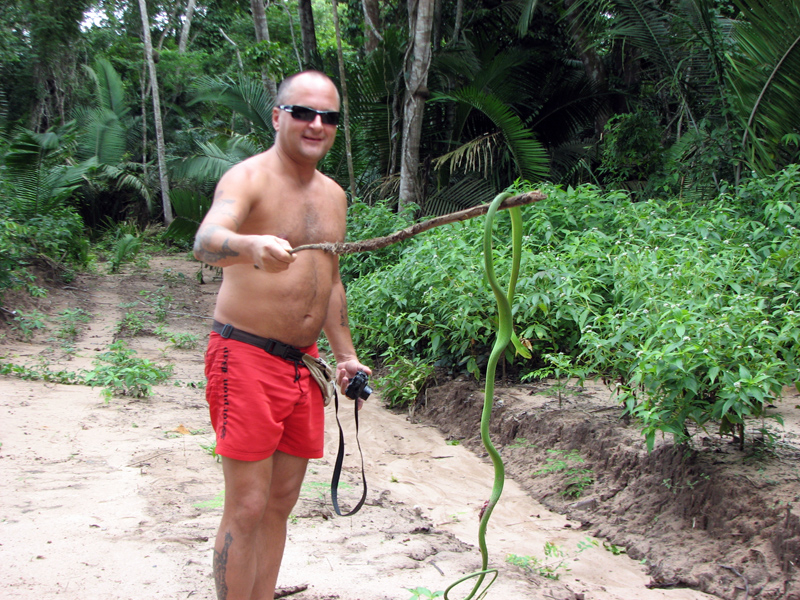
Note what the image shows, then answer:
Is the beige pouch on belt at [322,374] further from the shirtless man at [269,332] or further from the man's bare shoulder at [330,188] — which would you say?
the man's bare shoulder at [330,188]

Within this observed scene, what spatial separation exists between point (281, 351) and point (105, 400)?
3109 mm

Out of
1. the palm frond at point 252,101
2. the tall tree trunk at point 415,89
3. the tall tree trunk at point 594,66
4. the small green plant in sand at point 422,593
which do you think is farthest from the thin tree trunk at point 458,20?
the small green plant in sand at point 422,593

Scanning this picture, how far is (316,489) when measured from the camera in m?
3.43

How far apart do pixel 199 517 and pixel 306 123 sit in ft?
6.28

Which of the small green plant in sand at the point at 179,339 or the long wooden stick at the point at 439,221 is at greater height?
the long wooden stick at the point at 439,221

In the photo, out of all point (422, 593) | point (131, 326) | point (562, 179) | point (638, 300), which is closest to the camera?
point (422, 593)

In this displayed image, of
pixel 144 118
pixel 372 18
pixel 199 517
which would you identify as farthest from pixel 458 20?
pixel 144 118

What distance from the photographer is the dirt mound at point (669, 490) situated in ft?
8.79

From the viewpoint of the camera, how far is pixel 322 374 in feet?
7.02

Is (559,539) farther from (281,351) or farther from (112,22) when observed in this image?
(112,22)

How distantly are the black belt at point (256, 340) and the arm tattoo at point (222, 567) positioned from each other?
0.54 meters

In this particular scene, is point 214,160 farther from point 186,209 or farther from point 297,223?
point 297,223

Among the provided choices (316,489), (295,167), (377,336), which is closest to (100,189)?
(377,336)

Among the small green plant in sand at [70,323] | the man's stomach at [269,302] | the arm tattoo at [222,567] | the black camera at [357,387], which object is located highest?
the man's stomach at [269,302]
